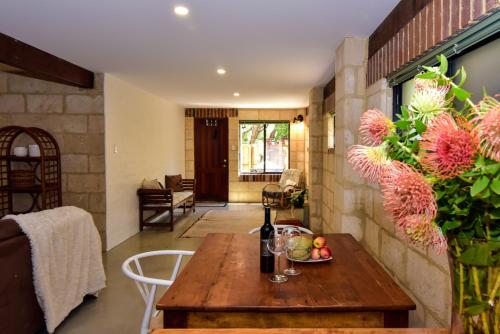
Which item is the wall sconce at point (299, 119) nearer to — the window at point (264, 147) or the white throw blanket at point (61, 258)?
the window at point (264, 147)

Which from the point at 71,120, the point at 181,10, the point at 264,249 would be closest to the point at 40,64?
the point at 71,120

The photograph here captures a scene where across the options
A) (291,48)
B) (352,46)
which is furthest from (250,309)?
(291,48)

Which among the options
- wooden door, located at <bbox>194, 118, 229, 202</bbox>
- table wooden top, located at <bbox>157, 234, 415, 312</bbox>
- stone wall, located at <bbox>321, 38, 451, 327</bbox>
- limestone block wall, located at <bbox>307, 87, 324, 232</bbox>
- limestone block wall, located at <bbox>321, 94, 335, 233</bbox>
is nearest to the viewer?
table wooden top, located at <bbox>157, 234, 415, 312</bbox>

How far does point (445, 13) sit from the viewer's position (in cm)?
178

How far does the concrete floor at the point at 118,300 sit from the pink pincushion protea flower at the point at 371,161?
8.10 ft

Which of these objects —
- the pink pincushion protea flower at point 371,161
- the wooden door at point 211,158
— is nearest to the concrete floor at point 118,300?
the pink pincushion protea flower at point 371,161

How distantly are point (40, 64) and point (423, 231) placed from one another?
4.00m

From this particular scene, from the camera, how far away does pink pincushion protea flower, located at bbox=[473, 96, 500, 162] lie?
0.63m

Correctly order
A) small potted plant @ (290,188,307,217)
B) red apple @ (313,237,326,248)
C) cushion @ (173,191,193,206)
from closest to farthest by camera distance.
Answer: red apple @ (313,237,326,248) < small potted plant @ (290,188,307,217) < cushion @ (173,191,193,206)

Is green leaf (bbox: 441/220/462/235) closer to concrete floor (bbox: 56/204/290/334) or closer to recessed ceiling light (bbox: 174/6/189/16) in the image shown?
recessed ceiling light (bbox: 174/6/189/16)

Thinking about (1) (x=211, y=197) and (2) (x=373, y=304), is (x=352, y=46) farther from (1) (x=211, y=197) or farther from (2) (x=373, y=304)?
(1) (x=211, y=197)

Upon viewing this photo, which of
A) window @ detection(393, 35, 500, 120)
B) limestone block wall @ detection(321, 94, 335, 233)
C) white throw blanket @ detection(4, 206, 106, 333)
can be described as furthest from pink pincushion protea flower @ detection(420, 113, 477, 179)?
limestone block wall @ detection(321, 94, 335, 233)

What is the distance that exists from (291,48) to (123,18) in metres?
1.57

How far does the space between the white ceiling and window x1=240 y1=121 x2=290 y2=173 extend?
409cm
